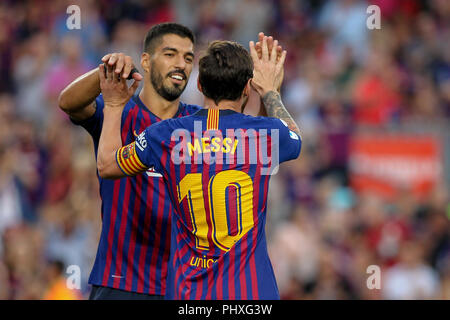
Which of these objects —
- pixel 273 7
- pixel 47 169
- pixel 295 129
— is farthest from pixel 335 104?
pixel 295 129

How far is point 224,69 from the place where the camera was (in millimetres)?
4047

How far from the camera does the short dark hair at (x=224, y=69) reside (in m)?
4.05

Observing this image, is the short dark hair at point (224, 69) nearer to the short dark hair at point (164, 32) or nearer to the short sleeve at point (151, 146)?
the short sleeve at point (151, 146)

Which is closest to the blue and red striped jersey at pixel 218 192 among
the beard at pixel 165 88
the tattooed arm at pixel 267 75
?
the tattooed arm at pixel 267 75

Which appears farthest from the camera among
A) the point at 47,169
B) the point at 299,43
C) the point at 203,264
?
the point at 299,43

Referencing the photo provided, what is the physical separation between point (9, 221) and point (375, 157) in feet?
14.6

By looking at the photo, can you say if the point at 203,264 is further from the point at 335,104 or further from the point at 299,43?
the point at 299,43

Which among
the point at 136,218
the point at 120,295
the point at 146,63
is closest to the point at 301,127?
the point at 146,63

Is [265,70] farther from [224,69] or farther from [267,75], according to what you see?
[224,69]

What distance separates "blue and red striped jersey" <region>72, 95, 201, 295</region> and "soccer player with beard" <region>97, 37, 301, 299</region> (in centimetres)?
79

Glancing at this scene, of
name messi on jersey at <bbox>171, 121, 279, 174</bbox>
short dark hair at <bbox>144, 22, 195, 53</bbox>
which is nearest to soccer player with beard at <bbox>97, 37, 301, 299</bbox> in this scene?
name messi on jersey at <bbox>171, 121, 279, 174</bbox>

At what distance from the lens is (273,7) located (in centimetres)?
1313
